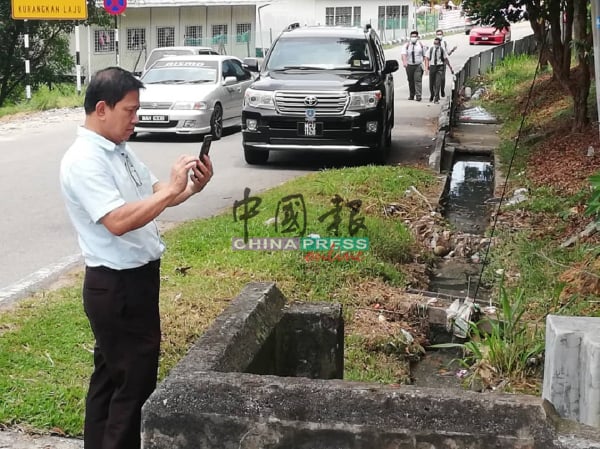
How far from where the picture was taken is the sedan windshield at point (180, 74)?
59.8ft

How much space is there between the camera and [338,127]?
1337 centimetres

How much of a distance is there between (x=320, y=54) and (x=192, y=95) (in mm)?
3589

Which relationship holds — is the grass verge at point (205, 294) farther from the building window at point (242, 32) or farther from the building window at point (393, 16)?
the building window at point (393, 16)

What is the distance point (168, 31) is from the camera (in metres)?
40.5

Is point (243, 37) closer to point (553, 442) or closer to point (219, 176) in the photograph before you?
point (219, 176)

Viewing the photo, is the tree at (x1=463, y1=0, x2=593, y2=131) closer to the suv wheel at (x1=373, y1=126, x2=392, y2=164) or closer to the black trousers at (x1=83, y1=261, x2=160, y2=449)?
the suv wheel at (x1=373, y1=126, x2=392, y2=164)

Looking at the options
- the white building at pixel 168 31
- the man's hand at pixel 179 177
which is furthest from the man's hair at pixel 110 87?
the white building at pixel 168 31

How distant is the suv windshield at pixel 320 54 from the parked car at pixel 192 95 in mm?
2919

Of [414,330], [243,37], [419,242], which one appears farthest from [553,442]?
[243,37]

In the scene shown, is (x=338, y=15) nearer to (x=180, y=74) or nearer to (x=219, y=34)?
(x=219, y=34)

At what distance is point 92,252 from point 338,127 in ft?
32.4

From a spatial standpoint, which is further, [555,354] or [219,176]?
[219,176]

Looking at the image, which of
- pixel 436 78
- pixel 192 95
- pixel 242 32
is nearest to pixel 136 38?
pixel 242 32

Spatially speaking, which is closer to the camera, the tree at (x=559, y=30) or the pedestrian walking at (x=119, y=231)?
the pedestrian walking at (x=119, y=231)
